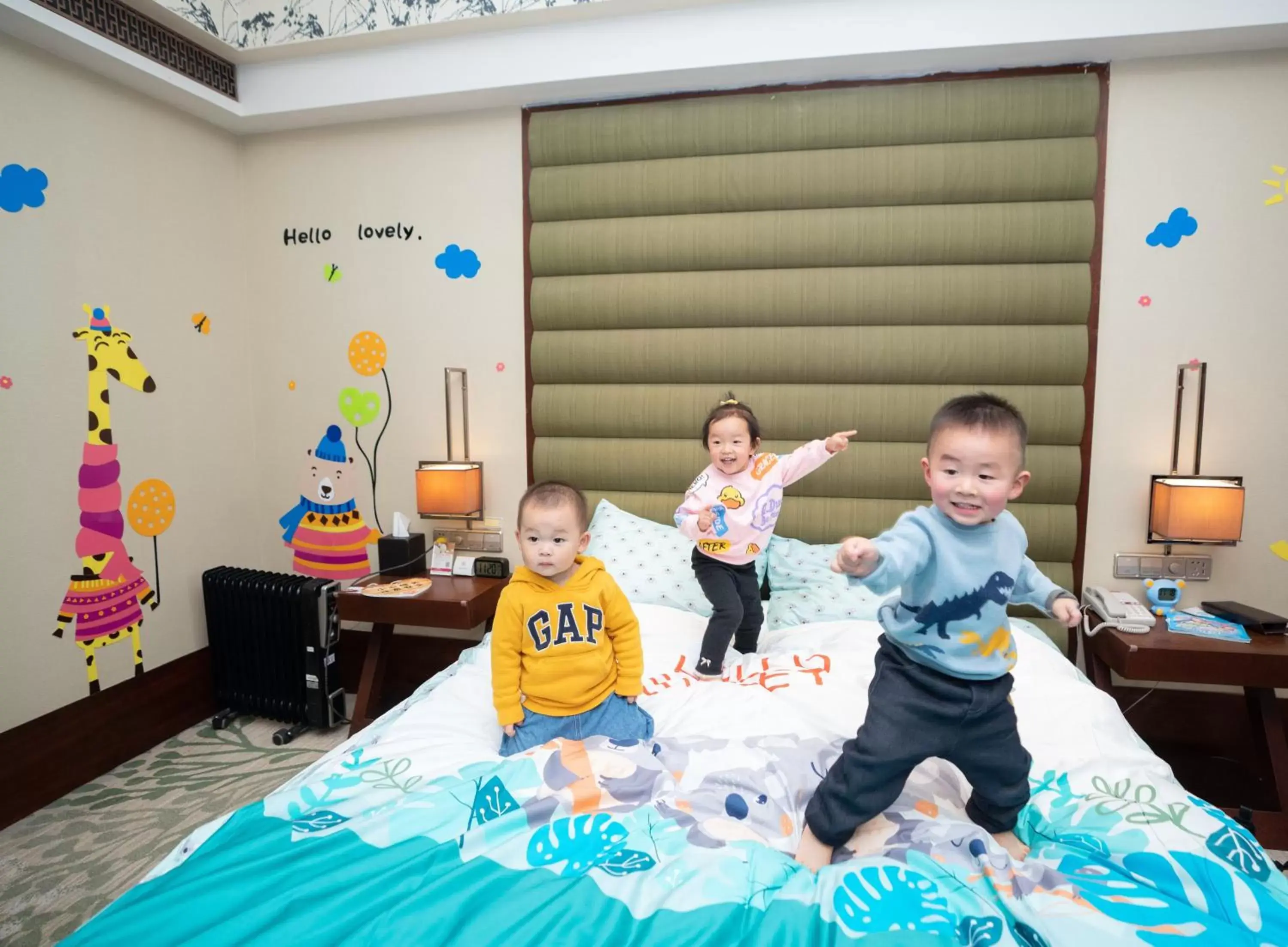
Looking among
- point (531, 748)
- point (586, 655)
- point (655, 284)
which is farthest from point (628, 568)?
point (655, 284)

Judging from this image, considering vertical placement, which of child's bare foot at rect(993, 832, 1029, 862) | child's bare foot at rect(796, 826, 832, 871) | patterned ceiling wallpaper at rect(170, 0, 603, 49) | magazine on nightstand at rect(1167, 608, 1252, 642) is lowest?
child's bare foot at rect(993, 832, 1029, 862)

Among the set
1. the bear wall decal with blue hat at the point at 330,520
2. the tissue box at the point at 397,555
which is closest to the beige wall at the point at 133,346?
the bear wall decal with blue hat at the point at 330,520

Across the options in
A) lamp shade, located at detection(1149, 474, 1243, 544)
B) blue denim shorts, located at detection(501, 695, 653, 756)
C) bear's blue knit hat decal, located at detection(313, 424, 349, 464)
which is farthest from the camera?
bear's blue knit hat decal, located at detection(313, 424, 349, 464)

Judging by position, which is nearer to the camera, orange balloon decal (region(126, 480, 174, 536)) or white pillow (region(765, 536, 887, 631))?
white pillow (region(765, 536, 887, 631))

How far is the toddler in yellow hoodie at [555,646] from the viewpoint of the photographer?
1.64 metres

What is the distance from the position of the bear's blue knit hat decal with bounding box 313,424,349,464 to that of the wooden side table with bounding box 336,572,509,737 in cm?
68

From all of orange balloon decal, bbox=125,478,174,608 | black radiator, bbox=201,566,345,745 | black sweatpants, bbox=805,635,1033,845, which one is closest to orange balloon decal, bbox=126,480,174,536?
orange balloon decal, bbox=125,478,174,608

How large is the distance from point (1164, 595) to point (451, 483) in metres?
2.58

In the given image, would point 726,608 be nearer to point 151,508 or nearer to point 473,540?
point 473,540

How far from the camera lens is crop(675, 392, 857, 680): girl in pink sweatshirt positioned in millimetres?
2035

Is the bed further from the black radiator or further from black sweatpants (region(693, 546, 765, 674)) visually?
the black radiator

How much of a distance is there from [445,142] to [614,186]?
30.7 inches

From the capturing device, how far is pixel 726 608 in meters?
2.01

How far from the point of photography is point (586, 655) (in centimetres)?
167
